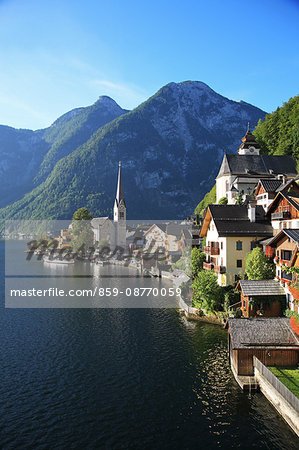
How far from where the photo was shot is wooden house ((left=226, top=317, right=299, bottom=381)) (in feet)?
89.8

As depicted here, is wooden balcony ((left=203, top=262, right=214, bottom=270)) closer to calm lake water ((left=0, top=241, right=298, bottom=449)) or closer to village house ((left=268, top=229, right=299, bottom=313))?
calm lake water ((left=0, top=241, right=298, bottom=449))

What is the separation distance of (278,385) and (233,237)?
23.8m

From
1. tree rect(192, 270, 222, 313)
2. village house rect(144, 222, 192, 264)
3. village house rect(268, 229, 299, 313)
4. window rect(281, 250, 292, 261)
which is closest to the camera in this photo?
village house rect(268, 229, 299, 313)


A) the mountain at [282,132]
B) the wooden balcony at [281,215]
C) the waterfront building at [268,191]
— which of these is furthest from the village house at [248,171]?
the wooden balcony at [281,215]

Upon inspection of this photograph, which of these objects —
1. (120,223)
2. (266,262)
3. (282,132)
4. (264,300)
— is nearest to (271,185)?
(266,262)

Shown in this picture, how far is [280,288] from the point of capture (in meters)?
35.7

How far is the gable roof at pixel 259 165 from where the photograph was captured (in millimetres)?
77062

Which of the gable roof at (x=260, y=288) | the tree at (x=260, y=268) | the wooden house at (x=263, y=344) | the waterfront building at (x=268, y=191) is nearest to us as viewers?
the wooden house at (x=263, y=344)

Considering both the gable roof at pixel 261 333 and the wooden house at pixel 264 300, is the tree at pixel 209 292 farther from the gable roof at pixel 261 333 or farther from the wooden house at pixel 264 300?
the gable roof at pixel 261 333

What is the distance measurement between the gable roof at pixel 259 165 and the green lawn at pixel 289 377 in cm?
5609

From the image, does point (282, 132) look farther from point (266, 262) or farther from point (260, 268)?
point (260, 268)

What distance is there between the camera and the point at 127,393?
26797mm

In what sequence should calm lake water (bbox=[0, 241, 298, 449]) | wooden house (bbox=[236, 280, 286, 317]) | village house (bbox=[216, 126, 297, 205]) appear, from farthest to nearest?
1. village house (bbox=[216, 126, 297, 205])
2. wooden house (bbox=[236, 280, 286, 317])
3. calm lake water (bbox=[0, 241, 298, 449])

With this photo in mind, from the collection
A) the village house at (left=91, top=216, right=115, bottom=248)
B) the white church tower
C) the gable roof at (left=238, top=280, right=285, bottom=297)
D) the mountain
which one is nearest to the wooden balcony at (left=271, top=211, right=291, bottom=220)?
the gable roof at (left=238, top=280, right=285, bottom=297)
